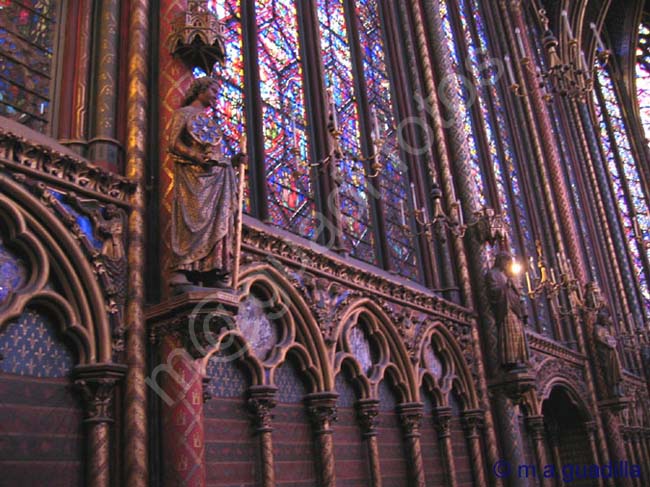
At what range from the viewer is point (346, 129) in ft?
34.7

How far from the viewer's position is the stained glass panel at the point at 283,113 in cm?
866

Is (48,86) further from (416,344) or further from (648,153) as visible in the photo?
(648,153)

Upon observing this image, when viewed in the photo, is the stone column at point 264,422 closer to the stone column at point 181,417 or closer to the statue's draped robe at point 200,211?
the stone column at point 181,417

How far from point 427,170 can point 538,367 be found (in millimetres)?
4185

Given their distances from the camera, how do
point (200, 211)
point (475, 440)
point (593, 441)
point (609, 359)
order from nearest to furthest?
point (200, 211) < point (475, 440) < point (593, 441) < point (609, 359)

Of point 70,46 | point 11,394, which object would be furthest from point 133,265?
point 70,46

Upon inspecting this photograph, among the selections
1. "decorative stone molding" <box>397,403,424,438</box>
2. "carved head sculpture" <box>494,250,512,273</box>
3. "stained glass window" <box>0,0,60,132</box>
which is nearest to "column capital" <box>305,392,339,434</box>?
"decorative stone molding" <box>397,403,424,438</box>

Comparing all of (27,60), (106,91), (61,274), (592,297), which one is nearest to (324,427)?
(61,274)

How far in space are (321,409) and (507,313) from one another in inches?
177

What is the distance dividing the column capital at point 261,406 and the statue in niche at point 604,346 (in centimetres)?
1055

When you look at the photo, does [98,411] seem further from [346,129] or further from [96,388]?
[346,129]

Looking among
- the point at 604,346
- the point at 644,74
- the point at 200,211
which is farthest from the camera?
the point at 644,74

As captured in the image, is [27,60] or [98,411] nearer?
[98,411]

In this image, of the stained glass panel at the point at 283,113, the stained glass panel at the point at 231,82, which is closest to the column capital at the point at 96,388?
the stained glass panel at the point at 231,82
